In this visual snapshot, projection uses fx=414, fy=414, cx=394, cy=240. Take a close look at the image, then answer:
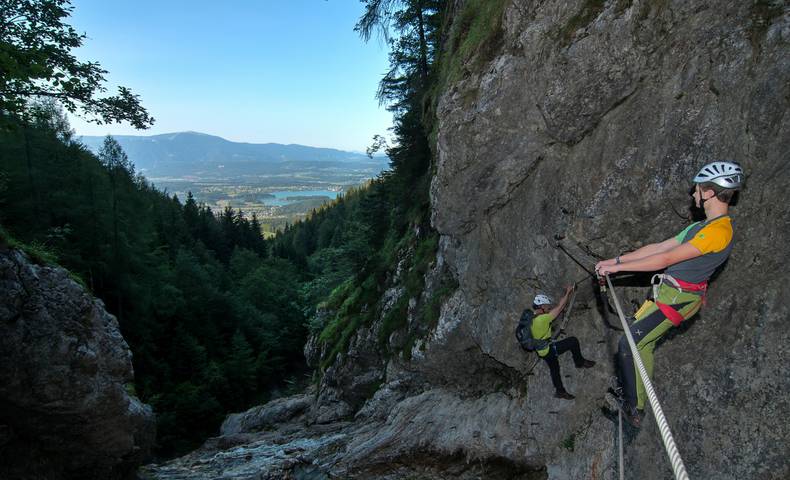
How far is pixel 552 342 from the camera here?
8.05 meters

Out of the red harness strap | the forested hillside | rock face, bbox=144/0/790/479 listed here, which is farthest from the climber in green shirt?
the forested hillside

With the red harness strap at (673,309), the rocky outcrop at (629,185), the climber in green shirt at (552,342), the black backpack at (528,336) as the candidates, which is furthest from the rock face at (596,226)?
the red harness strap at (673,309)

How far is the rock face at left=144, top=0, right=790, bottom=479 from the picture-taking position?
5.72 meters

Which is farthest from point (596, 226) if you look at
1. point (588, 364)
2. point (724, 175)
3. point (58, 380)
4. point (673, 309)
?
point (58, 380)

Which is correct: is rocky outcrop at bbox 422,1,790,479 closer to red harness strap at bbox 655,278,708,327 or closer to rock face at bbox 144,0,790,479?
rock face at bbox 144,0,790,479

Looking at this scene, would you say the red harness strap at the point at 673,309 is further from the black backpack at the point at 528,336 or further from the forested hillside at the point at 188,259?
the forested hillside at the point at 188,259

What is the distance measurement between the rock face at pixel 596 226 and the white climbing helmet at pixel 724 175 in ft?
5.09

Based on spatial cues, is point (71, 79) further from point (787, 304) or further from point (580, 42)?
point (787, 304)

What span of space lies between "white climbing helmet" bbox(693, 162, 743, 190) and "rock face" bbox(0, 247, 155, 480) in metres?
13.8

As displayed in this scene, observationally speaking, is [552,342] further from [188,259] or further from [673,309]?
[188,259]

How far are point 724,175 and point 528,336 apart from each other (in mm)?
4387

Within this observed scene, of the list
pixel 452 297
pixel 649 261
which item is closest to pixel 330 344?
pixel 452 297

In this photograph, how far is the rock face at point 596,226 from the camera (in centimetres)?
572

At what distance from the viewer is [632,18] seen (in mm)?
7309
